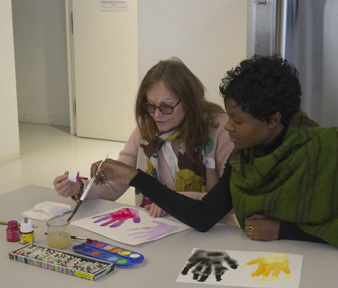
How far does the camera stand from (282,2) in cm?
271

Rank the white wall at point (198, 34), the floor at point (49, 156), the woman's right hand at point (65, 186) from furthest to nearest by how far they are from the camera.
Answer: the floor at point (49, 156)
the white wall at point (198, 34)
the woman's right hand at point (65, 186)

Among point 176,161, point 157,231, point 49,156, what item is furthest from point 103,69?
point 157,231

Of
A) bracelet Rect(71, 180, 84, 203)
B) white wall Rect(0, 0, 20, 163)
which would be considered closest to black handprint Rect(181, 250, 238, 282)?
bracelet Rect(71, 180, 84, 203)

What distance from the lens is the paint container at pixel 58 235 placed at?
1620mm


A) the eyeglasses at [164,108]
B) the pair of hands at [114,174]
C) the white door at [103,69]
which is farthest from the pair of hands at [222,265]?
the white door at [103,69]

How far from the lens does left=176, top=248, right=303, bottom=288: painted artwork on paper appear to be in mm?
1396

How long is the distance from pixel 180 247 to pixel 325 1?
62.2 inches

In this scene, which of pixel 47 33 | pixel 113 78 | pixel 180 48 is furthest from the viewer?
pixel 47 33

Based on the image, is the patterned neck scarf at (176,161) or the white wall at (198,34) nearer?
the patterned neck scarf at (176,161)

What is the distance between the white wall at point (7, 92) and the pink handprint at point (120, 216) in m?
3.58

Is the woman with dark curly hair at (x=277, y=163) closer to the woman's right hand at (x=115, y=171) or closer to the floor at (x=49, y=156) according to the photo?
the woman's right hand at (x=115, y=171)

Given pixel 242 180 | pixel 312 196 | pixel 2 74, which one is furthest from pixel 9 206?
pixel 2 74

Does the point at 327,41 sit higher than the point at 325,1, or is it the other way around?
the point at 325,1

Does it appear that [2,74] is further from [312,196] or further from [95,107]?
[312,196]
